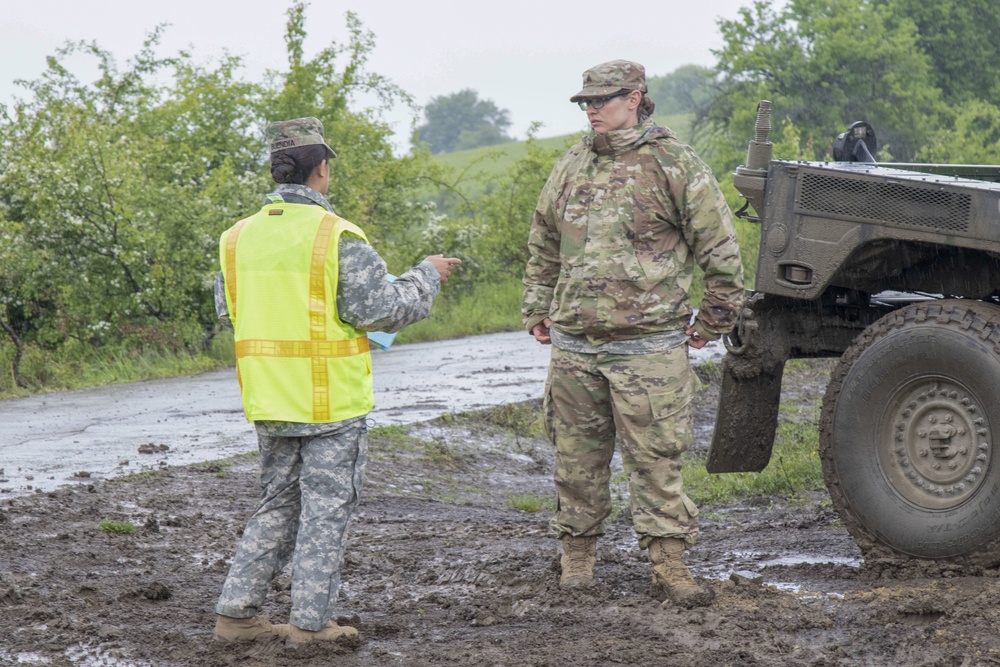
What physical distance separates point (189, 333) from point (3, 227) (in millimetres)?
2736

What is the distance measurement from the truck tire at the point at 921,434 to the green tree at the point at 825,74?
3107 centimetres

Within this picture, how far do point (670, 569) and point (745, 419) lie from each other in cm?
133

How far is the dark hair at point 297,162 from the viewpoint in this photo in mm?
4254

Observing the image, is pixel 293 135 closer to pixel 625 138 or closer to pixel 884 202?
pixel 625 138

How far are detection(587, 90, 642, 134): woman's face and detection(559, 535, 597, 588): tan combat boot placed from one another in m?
1.58

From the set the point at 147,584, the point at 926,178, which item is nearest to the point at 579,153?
the point at 926,178

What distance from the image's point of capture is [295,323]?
165 inches

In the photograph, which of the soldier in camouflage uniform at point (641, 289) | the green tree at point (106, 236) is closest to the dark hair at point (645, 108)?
the soldier in camouflage uniform at point (641, 289)

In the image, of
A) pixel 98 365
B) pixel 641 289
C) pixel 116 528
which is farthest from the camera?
pixel 98 365

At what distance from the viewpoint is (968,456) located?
4746mm

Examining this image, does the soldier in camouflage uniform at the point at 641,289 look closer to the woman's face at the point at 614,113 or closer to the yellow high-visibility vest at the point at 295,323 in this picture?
the woman's face at the point at 614,113

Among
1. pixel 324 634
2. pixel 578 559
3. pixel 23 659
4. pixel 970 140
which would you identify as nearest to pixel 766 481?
pixel 578 559

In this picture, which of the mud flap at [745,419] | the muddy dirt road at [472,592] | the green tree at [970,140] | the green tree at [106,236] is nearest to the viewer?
the muddy dirt road at [472,592]

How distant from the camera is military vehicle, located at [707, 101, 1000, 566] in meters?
4.67
